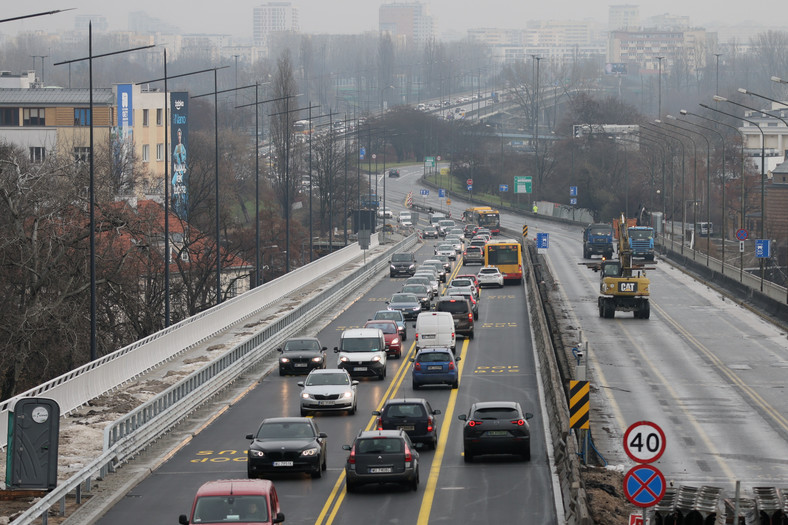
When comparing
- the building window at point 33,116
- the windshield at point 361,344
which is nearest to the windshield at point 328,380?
the windshield at point 361,344

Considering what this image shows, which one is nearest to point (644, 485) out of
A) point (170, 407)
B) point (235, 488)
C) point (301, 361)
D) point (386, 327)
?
point (235, 488)

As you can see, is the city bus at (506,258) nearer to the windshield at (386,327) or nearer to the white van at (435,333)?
the windshield at (386,327)

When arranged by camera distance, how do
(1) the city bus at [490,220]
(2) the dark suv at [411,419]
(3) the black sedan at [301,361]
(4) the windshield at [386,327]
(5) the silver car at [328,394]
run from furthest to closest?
(1) the city bus at [490,220] → (4) the windshield at [386,327] → (3) the black sedan at [301,361] → (5) the silver car at [328,394] → (2) the dark suv at [411,419]

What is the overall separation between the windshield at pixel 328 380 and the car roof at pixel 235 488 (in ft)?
50.0

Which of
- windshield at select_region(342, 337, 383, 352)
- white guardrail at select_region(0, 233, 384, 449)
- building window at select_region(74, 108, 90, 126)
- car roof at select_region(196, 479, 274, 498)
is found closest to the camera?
car roof at select_region(196, 479, 274, 498)

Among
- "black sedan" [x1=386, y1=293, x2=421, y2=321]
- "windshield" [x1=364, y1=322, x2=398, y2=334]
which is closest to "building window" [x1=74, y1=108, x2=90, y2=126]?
"black sedan" [x1=386, y1=293, x2=421, y2=321]

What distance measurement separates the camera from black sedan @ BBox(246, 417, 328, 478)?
86.0ft

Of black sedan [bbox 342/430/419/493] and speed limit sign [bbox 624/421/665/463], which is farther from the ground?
speed limit sign [bbox 624/421/665/463]

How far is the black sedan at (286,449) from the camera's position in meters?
26.2

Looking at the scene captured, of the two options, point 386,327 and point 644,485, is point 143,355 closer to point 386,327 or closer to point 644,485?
point 386,327

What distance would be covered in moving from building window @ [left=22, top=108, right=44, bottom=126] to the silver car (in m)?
88.1

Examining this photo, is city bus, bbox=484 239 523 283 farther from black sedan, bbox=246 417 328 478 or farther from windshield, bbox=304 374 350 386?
black sedan, bbox=246 417 328 478

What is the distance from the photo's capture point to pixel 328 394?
114ft

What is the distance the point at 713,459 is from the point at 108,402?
1422cm
